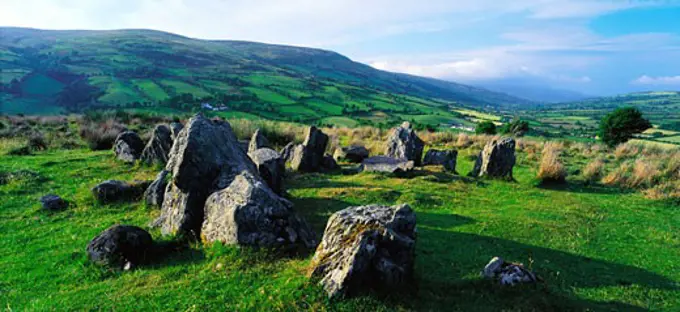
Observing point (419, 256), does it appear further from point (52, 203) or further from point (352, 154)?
point (352, 154)

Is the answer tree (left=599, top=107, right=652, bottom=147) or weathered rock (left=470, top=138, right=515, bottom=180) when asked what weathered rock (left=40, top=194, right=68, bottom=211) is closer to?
weathered rock (left=470, top=138, right=515, bottom=180)

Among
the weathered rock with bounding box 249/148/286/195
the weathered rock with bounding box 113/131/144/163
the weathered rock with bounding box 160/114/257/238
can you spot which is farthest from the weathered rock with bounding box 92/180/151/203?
the weathered rock with bounding box 113/131/144/163

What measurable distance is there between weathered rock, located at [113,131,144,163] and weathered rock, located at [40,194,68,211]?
783 centimetres

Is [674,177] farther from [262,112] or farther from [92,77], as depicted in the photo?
[92,77]

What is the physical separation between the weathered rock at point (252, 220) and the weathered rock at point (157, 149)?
12517mm

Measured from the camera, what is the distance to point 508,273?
8.08 m

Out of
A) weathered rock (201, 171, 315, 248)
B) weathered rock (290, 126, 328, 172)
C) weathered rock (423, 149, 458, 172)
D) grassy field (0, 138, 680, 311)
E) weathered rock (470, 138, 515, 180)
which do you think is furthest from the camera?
weathered rock (423, 149, 458, 172)

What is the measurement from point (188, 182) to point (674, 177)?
81.4 feet

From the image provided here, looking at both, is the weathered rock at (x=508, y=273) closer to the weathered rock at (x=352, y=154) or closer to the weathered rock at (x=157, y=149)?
the weathered rock at (x=157, y=149)

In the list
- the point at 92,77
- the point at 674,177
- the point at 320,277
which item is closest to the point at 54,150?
the point at 320,277

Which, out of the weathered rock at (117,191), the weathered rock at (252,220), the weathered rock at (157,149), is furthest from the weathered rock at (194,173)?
the weathered rock at (157,149)

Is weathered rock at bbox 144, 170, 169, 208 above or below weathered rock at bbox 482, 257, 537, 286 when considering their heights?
below

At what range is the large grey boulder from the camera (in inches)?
280

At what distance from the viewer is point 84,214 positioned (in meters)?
13.7
